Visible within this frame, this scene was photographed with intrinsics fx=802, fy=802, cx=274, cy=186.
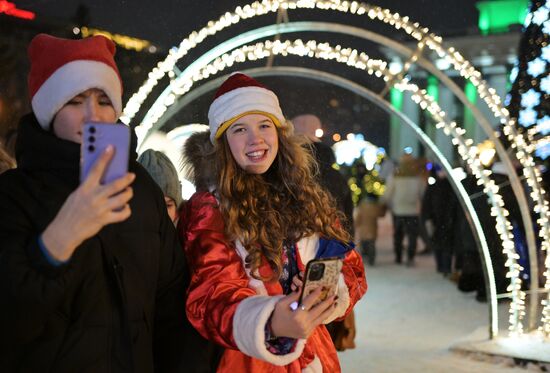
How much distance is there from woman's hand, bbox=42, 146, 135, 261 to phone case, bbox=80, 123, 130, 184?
14 millimetres

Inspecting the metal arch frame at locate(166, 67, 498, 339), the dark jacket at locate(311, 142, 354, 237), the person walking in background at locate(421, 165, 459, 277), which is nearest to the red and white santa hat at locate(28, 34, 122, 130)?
the dark jacket at locate(311, 142, 354, 237)

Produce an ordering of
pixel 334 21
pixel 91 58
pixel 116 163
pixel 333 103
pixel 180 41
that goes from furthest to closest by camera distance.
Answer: pixel 333 103 → pixel 334 21 → pixel 180 41 → pixel 91 58 → pixel 116 163

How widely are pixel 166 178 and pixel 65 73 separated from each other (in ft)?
5.05

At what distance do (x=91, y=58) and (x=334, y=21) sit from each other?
14.2 feet

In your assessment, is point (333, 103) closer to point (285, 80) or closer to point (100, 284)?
point (285, 80)

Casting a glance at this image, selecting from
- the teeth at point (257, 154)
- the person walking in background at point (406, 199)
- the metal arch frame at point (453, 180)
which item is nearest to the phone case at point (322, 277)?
the teeth at point (257, 154)

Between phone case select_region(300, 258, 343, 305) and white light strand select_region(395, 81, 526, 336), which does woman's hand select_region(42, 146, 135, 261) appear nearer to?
phone case select_region(300, 258, 343, 305)

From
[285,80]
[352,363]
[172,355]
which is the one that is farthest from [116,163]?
[285,80]

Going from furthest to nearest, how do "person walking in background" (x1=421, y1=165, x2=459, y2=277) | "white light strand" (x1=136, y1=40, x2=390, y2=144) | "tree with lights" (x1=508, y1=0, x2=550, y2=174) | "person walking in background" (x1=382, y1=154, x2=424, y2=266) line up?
1. "person walking in background" (x1=382, y1=154, x2=424, y2=266)
2. "person walking in background" (x1=421, y1=165, x2=459, y2=277)
3. "tree with lights" (x1=508, y1=0, x2=550, y2=174)
4. "white light strand" (x1=136, y1=40, x2=390, y2=144)

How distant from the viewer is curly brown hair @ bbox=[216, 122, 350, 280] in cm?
246

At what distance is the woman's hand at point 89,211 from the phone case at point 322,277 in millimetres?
578

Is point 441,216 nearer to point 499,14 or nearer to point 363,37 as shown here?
point 499,14

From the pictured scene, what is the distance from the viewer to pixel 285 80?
10969 millimetres

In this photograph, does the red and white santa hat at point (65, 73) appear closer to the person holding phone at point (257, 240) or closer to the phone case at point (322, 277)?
the person holding phone at point (257, 240)
